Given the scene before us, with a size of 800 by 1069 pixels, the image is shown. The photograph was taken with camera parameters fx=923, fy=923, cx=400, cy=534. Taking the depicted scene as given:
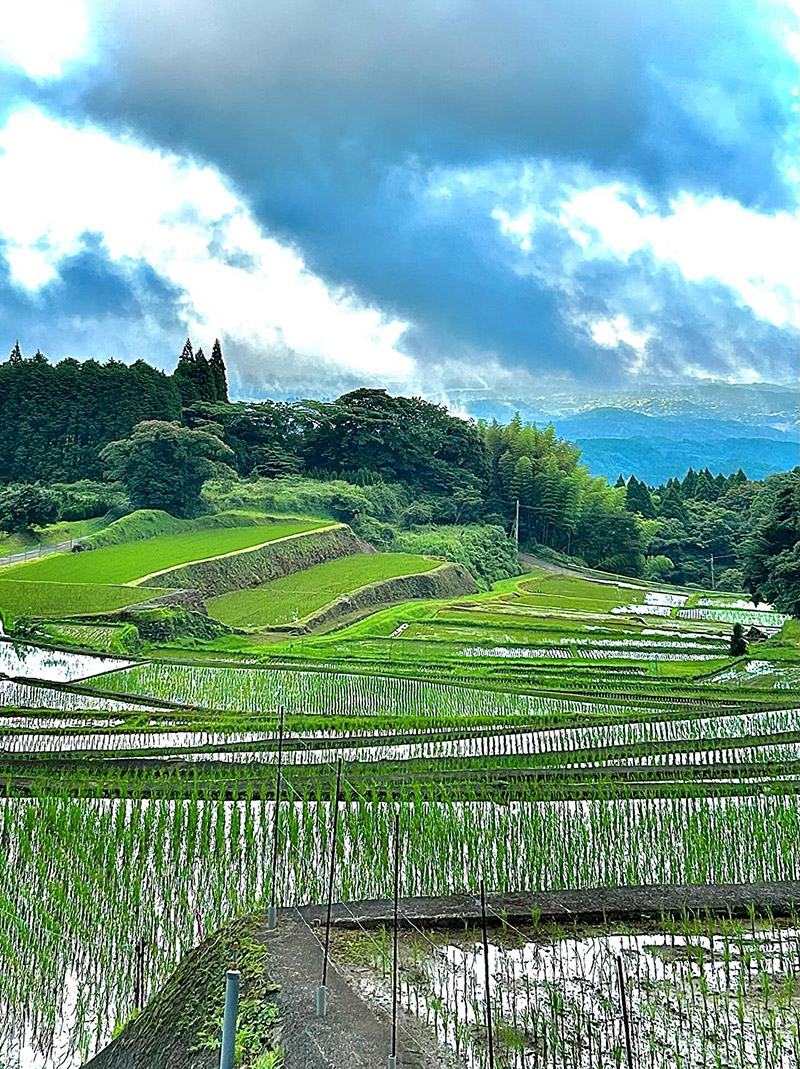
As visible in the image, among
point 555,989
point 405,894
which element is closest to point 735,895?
point 555,989

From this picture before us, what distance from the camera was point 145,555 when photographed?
21.6 m

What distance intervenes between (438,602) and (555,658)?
7.13 meters

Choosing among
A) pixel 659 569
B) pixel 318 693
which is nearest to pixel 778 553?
pixel 318 693

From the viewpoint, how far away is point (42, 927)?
159 inches

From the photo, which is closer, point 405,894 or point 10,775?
point 405,894

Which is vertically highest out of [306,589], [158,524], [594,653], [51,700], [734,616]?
[158,524]

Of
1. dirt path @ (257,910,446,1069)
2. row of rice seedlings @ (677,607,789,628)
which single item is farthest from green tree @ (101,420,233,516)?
dirt path @ (257,910,446,1069)

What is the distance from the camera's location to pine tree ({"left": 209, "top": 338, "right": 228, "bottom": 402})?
118 ft

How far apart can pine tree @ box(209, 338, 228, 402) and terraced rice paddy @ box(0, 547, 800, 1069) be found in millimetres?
25651

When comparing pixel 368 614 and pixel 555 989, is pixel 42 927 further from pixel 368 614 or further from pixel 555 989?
pixel 368 614

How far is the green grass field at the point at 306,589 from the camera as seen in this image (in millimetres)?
19328

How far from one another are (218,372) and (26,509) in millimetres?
14443

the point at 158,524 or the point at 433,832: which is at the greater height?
the point at 158,524

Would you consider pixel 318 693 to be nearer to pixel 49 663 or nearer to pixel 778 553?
pixel 49 663
